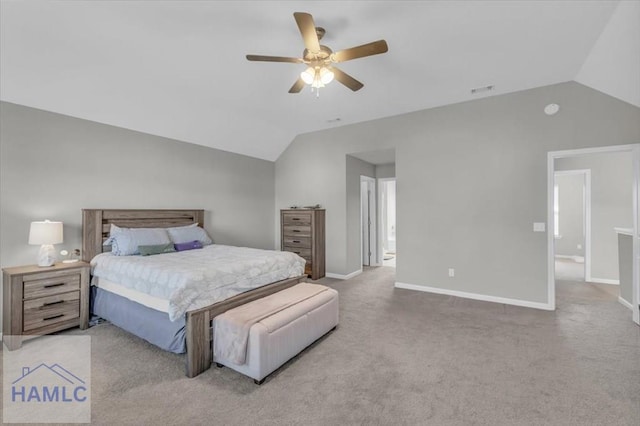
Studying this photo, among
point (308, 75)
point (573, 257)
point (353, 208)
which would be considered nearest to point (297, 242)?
point (353, 208)

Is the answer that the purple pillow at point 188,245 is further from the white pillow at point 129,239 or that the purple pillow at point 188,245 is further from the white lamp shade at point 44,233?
the white lamp shade at point 44,233

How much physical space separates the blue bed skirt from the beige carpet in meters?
0.17

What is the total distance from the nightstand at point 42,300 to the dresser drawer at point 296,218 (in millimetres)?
3194

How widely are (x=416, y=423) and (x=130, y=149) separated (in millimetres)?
4599

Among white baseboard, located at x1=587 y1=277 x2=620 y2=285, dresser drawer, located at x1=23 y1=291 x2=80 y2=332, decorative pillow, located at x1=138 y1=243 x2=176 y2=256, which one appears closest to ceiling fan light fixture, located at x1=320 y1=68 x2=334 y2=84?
decorative pillow, located at x1=138 y1=243 x2=176 y2=256

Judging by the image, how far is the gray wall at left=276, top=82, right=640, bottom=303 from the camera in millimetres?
3602

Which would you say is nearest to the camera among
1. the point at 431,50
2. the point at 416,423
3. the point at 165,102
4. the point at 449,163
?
the point at 416,423

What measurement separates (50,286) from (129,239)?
841 millimetres

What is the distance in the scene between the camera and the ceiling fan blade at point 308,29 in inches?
78.1

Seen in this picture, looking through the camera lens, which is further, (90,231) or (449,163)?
(449,163)

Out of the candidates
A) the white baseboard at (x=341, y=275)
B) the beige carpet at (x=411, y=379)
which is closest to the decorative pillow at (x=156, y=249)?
the beige carpet at (x=411, y=379)

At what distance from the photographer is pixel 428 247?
4.54 meters

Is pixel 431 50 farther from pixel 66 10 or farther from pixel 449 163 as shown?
pixel 66 10

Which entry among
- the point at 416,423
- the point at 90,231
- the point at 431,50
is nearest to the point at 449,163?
the point at 431,50
